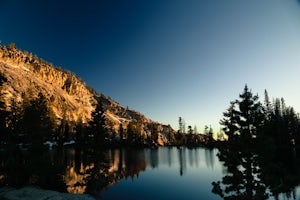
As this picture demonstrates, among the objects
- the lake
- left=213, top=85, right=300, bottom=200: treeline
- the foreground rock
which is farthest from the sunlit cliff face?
left=213, top=85, right=300, bottom=200: treeline

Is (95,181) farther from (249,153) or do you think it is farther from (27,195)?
(249,153)

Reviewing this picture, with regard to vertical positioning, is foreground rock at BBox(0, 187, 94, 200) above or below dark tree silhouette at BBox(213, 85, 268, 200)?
below

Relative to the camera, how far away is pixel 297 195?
29406 millimetres

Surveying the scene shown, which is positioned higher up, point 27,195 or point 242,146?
point 242,146

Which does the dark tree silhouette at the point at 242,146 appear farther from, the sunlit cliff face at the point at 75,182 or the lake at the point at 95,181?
the sunlit cliff face at the point at 75,182

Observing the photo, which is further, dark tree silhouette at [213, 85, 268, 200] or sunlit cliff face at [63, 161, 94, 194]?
sunlit cliff face at [63, 161, 94, 194]

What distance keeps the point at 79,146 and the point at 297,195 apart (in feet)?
290

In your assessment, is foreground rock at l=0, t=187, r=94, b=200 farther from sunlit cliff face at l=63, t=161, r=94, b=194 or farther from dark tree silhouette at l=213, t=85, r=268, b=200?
dark tree silhouette at l=213, t=85, r=268, b=200

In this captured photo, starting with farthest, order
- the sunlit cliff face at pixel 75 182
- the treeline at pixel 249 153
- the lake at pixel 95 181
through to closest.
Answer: the sunlit cliff face at pixel 75 182 → the lake at pixel 95 181 → the treeline at pixel 249 153

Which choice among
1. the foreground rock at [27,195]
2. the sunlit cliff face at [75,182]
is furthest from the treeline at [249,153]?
the sunlit cliff face at [75,182]

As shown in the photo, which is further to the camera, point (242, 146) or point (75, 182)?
point (75, 182)

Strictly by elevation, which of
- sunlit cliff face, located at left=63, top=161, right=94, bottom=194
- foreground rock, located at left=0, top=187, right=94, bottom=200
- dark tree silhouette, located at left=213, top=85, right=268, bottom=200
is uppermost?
dark tree silhouette, located at left=213, top=85, right=268, bottom=200

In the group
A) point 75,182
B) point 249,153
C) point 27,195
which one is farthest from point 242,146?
point 75,182

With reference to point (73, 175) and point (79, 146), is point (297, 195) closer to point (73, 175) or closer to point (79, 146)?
point (73, 175)
